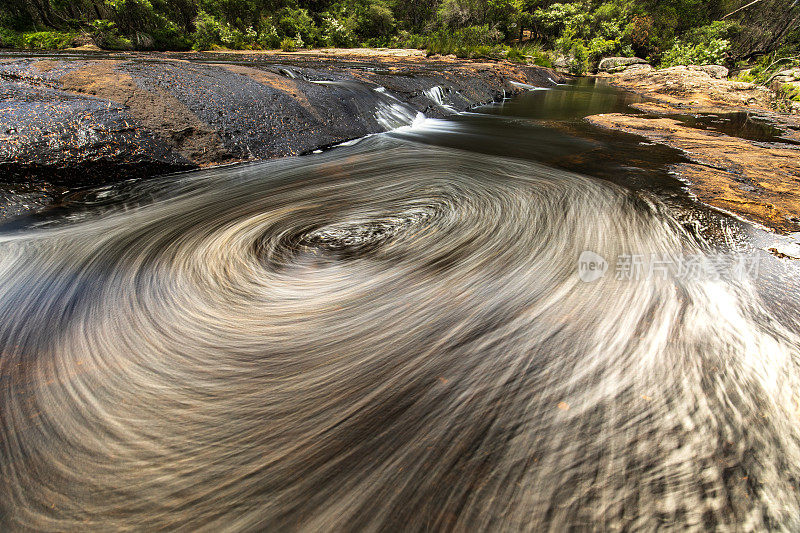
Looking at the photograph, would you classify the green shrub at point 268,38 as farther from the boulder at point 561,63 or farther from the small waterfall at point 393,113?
the small waterfall at point 393,113

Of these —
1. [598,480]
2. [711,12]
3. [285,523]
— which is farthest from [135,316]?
[711,12]

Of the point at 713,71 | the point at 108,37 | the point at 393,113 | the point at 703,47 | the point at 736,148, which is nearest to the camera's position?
the point at 736,148

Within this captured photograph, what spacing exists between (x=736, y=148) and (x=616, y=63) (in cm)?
2366

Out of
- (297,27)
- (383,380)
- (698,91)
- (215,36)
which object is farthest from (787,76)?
(215,36)

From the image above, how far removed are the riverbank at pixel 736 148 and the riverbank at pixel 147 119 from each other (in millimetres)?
4379

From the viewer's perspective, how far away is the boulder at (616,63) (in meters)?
21.9

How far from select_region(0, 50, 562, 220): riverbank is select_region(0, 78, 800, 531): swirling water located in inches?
31.6

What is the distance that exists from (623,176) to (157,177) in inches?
193

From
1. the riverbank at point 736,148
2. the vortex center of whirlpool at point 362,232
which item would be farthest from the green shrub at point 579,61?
the vortex center of whirlpool at point 362,232

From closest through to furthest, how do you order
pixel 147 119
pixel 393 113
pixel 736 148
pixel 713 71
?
pixel 147 119 < pixel 736 148 < pixel 393 113 < pixel 713 71

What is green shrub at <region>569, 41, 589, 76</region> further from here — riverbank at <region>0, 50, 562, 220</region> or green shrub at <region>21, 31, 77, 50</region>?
green shrub at <region>21, 31, 77, 50</region>

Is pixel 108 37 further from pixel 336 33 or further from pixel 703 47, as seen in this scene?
pixel 703 47

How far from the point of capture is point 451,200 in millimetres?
3033

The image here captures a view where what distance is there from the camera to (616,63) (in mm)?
22312
